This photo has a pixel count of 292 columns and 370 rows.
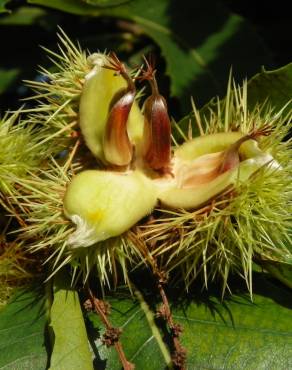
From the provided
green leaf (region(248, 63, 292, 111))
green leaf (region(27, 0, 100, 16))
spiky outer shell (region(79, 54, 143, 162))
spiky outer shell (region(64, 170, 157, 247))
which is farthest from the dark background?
spiky outer shell (region(64, 170, 157, 247))

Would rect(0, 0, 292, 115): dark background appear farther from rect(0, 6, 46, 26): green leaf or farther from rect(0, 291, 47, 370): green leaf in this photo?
rect(0, 291, 47, 370): green leaf

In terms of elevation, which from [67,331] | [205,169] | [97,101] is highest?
[97,101]

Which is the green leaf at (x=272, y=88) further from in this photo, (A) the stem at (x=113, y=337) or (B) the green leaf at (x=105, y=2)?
(A) the stem at (x=113, y=337)

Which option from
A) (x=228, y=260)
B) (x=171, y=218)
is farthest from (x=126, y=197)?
(x=228, y=260)

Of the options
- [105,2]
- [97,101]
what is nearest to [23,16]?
[105,2]

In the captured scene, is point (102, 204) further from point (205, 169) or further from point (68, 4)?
point (68, 4)

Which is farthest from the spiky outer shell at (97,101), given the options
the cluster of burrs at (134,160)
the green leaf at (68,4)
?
the green leaf at (68,4)
